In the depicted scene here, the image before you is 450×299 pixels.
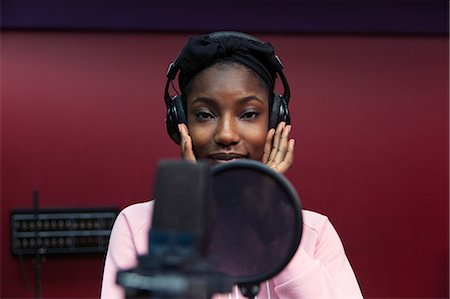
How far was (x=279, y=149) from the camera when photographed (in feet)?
4.25

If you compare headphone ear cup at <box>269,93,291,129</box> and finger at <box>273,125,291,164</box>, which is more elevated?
headphone ear cup at <box>269,93,291,129</box>

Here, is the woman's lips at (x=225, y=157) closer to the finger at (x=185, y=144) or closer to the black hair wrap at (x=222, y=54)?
the finger at (x=185, y=144)

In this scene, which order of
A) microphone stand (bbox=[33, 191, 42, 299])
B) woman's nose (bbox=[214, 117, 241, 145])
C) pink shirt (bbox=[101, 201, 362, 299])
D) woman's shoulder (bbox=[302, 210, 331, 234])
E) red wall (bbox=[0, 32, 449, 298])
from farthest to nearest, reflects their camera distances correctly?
red wall (bbox=[0, 32, 449, 298]) → microphone stand (bbox=[33, 191, 42, 299]) → woman's shoulder (bbox=[302, 210, 331, 234]) → woman's nose (bbox=[214, 117, 241, 145]) → pink shirt (bbox=[101, 201, 362, 299])

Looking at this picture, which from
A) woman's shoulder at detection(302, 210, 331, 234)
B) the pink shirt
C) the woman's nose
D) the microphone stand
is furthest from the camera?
the microphone stand

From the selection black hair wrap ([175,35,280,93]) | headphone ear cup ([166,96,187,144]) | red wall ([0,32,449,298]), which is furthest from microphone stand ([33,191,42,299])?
black hair wrap ([175,35,280,93])

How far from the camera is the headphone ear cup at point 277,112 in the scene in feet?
4.35

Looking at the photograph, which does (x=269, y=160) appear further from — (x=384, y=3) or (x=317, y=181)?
(x=384, y=3)

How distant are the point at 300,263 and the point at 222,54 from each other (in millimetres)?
416

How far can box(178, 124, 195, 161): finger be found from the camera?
1.23 meters

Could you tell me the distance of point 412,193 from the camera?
3.51 metres

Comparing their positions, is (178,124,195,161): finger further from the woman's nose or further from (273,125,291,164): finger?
(273,125,291,164): finger

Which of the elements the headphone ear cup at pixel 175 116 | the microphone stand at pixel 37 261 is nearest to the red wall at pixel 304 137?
the microphone stand at pixel 37 261

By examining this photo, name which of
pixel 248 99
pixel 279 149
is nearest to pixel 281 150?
pixel 279 149

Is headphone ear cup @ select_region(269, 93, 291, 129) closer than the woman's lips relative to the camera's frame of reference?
No
